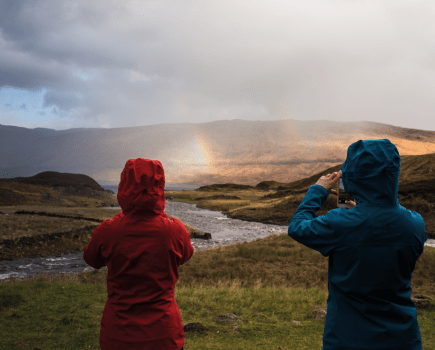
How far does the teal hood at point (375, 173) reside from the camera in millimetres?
2844

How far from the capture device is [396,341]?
278 cm

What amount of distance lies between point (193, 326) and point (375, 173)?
22.9 ft

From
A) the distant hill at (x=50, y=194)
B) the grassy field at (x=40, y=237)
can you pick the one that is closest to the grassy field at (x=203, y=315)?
the grassy field at (x=40, y=237)

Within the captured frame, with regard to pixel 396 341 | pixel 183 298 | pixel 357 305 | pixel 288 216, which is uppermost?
pixel 357 305

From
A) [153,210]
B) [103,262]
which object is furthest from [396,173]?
[103,262]

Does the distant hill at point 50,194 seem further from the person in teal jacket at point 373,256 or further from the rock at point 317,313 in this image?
the person in teal jacket at point 373,256

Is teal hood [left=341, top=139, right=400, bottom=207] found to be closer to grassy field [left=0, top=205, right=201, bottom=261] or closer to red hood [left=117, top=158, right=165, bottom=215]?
red hood [left=117, top=158, right=165, bottom=215]

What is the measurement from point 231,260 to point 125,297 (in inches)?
715

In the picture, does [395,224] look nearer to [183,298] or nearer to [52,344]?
[52,344]

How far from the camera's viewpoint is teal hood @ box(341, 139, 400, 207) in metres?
2.84

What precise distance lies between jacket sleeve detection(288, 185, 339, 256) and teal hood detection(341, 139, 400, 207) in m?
0.35

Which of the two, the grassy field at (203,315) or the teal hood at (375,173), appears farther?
the grassy field at (203,315)

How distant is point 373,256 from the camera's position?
110 inches

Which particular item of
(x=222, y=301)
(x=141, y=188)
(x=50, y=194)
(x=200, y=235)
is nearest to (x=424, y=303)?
(x=222, y=301)
